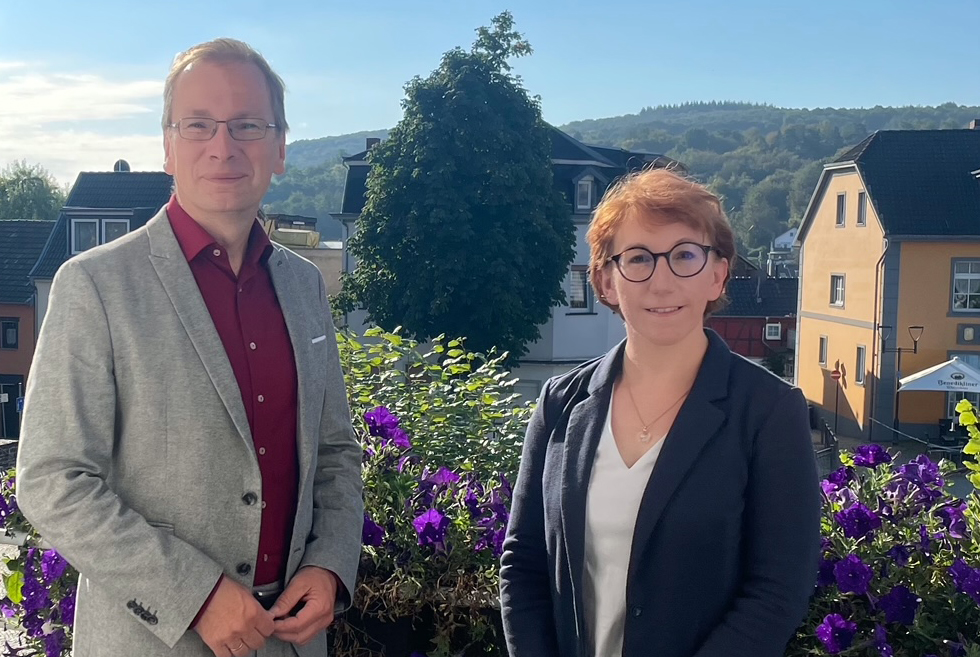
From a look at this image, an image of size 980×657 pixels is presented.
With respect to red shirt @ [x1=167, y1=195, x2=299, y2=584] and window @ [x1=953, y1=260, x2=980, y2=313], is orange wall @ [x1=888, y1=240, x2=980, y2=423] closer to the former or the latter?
window @ [x1=953, y1=260, x2=980, y2=313]

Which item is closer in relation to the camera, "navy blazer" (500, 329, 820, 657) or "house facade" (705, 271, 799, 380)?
"navy blazer" (500, 329, 820, 657)

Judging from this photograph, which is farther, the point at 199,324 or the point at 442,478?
the point at 442,478

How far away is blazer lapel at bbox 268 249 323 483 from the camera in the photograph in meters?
2.12

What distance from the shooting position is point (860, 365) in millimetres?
28797

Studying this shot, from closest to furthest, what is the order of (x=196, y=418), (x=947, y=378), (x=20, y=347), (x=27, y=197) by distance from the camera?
1. (x=196, y=418)
2. (x=947, y=378)
3. (x=20, y=347)
4. (x=27, y=197)

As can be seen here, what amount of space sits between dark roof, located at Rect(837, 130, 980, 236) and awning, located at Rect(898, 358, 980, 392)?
397cm

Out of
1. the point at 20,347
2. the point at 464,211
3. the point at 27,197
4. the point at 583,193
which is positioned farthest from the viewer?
the point at 27,197

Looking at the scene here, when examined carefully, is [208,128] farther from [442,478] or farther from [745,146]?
[745,146]

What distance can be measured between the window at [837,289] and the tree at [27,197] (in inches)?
1694

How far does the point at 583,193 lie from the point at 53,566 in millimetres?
24539

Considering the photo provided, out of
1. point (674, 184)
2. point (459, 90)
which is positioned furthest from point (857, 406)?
point (674, 184)

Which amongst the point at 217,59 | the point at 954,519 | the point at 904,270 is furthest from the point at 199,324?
the point at 904,270

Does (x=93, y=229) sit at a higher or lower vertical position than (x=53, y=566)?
higher

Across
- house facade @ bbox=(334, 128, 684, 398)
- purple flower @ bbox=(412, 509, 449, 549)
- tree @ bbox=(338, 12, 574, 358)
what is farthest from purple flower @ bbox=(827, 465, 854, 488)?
house facade @ bbox=(334, 128, 684, 398)
